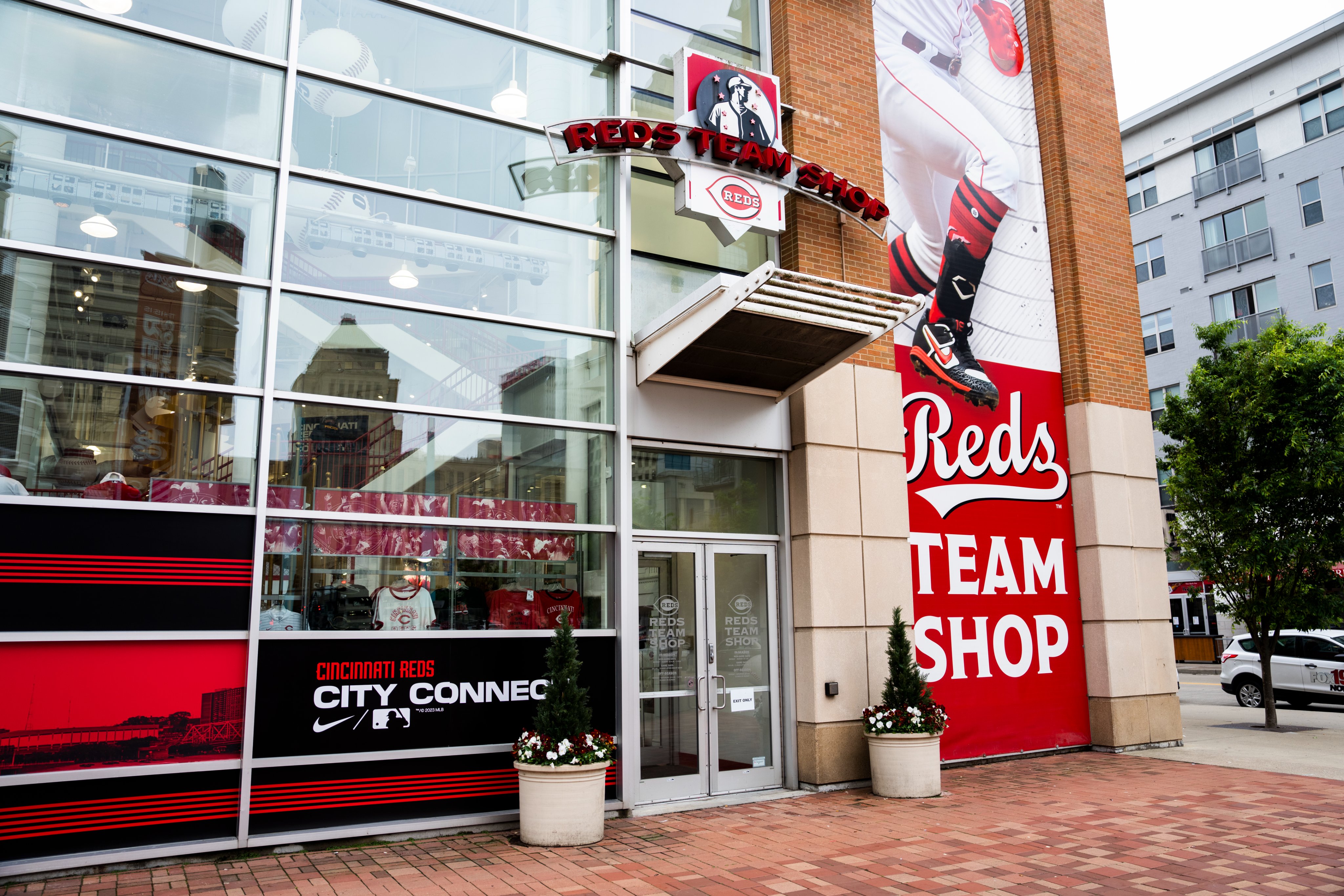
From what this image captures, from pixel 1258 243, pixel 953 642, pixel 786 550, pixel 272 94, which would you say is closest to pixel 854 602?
pixel 786 550

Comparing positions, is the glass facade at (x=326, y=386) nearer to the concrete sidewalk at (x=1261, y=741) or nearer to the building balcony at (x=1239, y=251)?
A: the concrete sidewalk at (x=1261, y=741)

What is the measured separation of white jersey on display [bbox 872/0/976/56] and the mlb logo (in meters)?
10.4

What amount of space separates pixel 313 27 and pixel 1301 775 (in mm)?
13283

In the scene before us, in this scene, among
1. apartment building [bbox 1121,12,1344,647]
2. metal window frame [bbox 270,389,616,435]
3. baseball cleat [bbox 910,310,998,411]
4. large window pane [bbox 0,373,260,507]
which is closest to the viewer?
large window pane [bbox 0,373,260,507]

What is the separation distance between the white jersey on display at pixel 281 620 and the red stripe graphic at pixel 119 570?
30cm

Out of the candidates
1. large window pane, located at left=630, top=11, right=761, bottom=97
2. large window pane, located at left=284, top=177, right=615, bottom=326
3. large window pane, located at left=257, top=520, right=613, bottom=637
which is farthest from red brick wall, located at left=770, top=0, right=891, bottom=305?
large window pane, located at left=257, top=520, right=613, bottom=637

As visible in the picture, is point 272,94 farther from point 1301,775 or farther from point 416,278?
point 1301,775

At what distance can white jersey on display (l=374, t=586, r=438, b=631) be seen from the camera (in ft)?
26.5

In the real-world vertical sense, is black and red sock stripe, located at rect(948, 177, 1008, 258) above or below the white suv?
above

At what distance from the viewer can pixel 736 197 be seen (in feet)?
33.2

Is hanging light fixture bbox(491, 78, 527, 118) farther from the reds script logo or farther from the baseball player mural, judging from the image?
the reds script logo

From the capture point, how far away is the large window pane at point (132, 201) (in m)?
7.30

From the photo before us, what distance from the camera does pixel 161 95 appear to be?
7.89 m

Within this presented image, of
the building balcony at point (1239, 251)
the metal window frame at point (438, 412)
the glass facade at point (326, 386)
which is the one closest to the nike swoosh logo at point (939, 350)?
the glass facade at point (326, 386)
